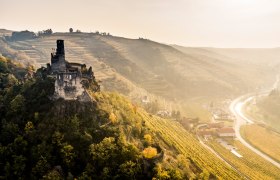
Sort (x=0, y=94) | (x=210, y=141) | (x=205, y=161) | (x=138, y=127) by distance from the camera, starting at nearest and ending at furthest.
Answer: (x=138, y=127), (x=0, y=94), (x=205, y=161), (x=210, y=141)

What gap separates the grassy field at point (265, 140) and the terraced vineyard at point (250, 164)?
11.6 meters

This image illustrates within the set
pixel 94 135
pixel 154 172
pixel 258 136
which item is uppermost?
pixel 94 135

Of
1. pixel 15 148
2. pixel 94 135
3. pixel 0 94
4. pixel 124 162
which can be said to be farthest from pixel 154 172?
pixel 0 94

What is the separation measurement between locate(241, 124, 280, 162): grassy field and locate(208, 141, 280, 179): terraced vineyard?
11.6 m

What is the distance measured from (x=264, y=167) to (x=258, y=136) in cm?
5406

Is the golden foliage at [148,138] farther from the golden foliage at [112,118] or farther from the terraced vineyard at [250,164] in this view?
the terraced vineyard at [250,164]

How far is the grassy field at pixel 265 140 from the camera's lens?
535 ft

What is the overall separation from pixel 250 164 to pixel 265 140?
165 ft

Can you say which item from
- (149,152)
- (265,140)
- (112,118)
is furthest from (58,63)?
(265,140)

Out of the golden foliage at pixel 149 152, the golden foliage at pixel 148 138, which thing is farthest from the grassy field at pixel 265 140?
the golden foliage at pixel 149 152

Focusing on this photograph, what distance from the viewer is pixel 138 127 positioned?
9312 centimetres

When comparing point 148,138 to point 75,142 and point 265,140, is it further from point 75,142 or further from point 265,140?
point 265,140

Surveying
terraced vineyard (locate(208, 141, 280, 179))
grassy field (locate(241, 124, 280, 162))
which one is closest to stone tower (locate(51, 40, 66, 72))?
terraced vineyard (locate(208, 141, 280, 179))

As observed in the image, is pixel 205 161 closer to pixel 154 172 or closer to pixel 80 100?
pixel 154 172
